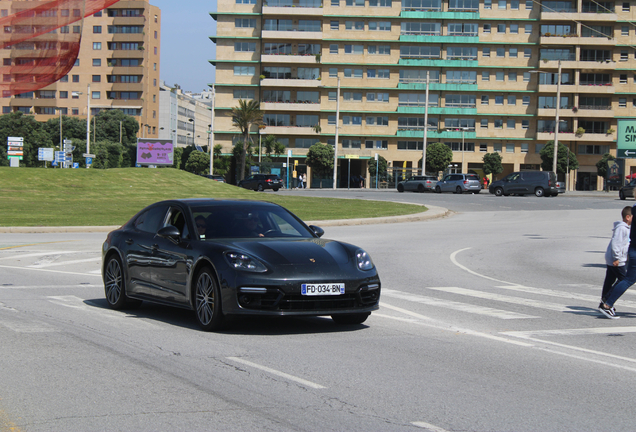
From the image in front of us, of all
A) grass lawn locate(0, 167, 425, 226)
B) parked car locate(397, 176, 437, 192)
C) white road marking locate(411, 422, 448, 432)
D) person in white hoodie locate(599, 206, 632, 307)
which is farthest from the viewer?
parked car locate(397, 176, 437, 192)

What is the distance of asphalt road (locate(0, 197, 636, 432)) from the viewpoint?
16.2 ft

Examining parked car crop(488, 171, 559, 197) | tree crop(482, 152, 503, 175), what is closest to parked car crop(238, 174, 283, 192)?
parked car crop(488, 171, 559, 197)

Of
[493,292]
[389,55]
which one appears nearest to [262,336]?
[493,292]

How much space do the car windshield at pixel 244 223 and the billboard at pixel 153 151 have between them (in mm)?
72089

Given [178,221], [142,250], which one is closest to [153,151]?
[142,250]

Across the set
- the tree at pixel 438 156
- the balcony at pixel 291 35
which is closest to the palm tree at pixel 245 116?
the balcony at pixel 291 35

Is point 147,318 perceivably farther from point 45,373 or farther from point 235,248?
point 45,373

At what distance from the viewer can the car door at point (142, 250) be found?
30.0 feet

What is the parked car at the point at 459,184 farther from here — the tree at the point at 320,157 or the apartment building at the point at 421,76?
the apartment building at the point at 421,76

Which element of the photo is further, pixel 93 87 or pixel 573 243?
pixel 93 87

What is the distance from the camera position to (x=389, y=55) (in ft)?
329

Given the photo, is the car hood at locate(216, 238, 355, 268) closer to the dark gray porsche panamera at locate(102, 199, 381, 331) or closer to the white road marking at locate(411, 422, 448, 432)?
the dark gray porsche panamera at locate(102, 199, 381, 331)

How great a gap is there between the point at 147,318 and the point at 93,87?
130 m

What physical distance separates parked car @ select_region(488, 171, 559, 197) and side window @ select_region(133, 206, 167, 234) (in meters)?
50.9
